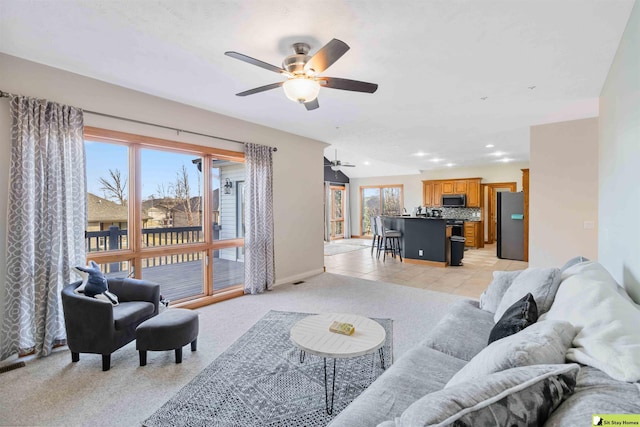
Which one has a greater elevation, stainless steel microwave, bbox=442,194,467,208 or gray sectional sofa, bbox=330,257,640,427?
stainless steel microwave, bbox=442,194,467,208

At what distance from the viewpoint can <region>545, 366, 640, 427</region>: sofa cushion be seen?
0.77 meters

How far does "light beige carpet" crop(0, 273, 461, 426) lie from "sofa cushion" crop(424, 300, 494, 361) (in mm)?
690

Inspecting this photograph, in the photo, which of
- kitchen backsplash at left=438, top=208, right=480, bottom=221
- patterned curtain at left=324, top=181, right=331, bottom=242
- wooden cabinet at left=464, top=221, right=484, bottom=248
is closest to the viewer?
wooden cabinet at left=464, top=221, right=484, bottom=248

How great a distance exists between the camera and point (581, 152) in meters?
4.13

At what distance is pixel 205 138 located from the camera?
4.09 metres

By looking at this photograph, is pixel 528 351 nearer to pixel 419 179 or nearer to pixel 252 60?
pixel 252 60

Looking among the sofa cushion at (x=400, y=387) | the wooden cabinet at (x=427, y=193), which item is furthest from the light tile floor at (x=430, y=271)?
the sofa cushion at (x=400, y=387)

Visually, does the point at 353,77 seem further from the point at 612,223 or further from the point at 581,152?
the point at 581,152

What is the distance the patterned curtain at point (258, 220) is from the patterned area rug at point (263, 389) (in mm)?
1721

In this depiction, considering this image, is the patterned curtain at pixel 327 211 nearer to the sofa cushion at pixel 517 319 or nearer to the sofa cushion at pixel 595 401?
the sofa cushion at pixel 517 319

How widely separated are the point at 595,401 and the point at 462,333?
1.31 meters

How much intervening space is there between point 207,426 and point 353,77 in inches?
121

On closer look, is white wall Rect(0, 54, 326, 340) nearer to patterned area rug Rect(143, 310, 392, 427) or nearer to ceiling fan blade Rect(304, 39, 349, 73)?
patterned area rug Rect(143, 310, 392, 427)

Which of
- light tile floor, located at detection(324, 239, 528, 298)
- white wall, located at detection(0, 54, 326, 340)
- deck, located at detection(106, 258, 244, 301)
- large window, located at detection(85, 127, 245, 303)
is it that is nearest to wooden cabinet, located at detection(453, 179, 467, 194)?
light tile floor, located at detection(324, 239, 528, 298)
